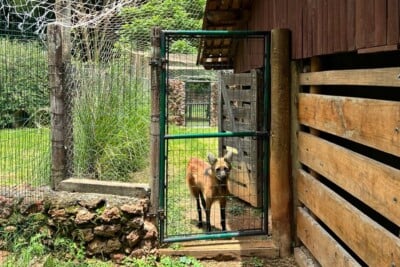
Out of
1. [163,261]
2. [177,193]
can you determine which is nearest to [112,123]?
[177,193]

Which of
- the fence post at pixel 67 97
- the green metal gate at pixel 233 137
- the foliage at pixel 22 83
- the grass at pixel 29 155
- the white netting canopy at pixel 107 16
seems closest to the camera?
the green metal gate at pixel 233 137

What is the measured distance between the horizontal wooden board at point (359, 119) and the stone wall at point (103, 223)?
204 centimetres

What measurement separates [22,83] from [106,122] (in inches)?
54.6

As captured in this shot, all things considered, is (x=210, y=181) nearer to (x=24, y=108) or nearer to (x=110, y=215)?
(x=110, y=215)

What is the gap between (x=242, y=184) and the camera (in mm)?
7223

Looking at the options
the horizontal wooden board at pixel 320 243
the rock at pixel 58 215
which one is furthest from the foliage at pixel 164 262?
the horizontal wooden board at pixel 320 243

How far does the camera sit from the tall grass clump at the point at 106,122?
7.49 m

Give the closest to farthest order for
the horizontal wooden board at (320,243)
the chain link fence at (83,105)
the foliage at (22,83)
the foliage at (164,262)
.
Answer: the horizontal wooden board at (320,243)
the foliage at (164,262)
the foliage at (22,83)
the chain link fence at (83,105)

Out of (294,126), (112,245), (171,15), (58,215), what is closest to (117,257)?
(112,245)

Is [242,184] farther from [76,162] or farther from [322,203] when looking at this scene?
[322,203]

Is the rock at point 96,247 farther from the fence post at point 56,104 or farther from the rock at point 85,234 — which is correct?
the fence post at point 56,104

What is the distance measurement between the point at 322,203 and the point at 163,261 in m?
1.90

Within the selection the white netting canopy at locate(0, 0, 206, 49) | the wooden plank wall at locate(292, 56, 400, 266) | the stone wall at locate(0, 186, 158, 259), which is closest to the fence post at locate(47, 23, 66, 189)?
the stone wall at locate(0, 186, 158, 259)

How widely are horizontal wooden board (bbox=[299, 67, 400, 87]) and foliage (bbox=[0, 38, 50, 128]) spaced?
11.9ft
